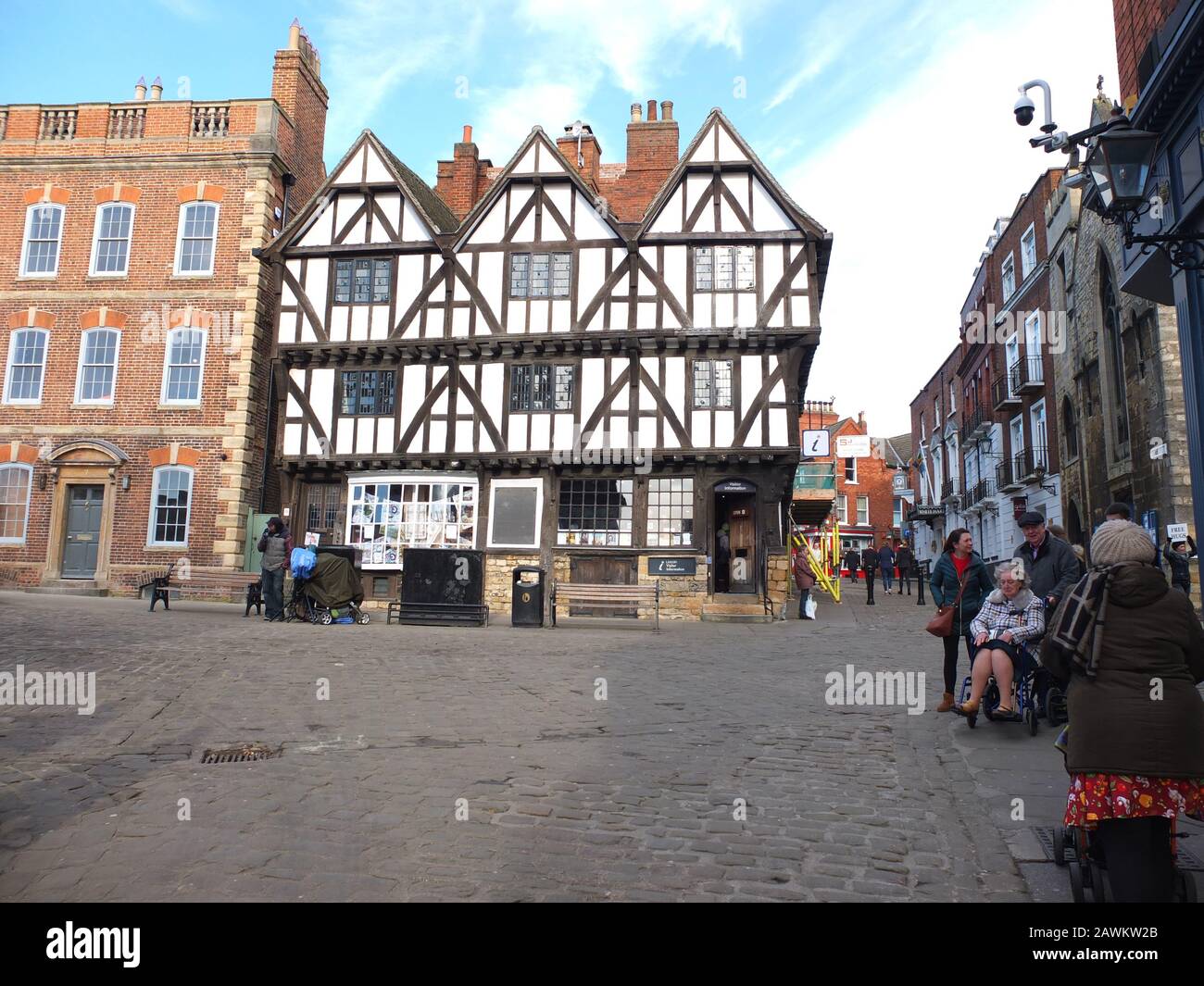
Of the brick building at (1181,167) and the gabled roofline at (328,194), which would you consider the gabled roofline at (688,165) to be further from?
the brick building at (1181,167)

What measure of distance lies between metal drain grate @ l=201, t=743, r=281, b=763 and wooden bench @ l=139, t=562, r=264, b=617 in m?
11.8

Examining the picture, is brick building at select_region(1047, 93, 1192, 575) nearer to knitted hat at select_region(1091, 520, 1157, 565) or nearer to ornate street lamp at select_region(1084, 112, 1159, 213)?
ornate street lamp at select_region(1084, 112, 1159, 213)

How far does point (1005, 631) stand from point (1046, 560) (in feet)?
2.91

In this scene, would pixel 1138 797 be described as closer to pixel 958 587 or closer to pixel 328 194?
pixel 958 587

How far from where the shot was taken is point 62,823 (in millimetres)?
4684

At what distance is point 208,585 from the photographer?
63.3ft

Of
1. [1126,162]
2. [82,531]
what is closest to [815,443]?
[1126,162]

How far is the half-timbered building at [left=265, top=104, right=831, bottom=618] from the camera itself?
2038 cm

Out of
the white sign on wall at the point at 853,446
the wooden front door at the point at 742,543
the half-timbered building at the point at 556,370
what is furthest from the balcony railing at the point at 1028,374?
the wooden front door at the point at 742,543

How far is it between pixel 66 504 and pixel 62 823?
21.2 m

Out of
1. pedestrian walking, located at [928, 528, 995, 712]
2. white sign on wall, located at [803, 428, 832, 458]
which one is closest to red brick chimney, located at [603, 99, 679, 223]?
white sign on wall, located at [803, 428, 832, 458]

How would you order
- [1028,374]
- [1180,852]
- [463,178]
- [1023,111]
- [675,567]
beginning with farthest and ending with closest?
[1028,374] → [463,178] → [675,567] → [1023,111] → [1180,852]

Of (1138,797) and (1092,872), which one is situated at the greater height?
(1138,797)

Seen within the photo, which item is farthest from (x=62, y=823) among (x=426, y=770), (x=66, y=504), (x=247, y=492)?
(x=66, y=504)
